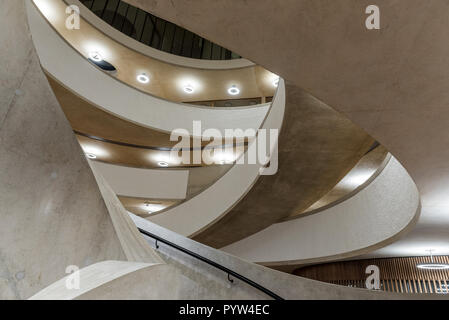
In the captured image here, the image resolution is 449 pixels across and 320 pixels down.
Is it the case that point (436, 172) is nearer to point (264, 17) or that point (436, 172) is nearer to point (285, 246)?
point (264, 17)

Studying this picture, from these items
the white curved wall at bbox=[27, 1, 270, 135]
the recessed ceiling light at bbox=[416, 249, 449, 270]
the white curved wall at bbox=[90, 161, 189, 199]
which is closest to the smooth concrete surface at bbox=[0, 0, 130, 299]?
the white curved wall at bbox=[27, 1, 270, 135]

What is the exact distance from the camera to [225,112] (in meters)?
9.37

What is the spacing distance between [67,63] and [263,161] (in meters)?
5.46

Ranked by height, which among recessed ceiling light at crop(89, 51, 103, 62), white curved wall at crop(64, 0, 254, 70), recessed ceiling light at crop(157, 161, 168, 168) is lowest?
recessed ceiling light at crop(157, 161, 168, 168)

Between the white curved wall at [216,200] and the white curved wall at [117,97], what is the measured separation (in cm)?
253

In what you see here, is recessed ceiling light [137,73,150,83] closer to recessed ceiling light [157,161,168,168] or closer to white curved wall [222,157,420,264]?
recessed ceiling light [157,161,168,168]

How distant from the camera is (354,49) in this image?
1.67 meters

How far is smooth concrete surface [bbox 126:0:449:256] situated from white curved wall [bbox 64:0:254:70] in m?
8.30

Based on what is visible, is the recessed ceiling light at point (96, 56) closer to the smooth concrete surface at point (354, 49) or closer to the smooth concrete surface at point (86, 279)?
the smooth concrete surface at point (86, 279)

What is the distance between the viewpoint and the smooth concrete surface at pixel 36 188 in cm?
201

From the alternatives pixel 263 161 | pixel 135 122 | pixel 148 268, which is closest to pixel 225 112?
pixel 135 122

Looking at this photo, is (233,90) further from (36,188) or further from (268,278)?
(36,188)

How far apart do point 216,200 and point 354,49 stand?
5626 mm

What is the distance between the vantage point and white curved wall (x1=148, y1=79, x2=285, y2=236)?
20.0 ft
